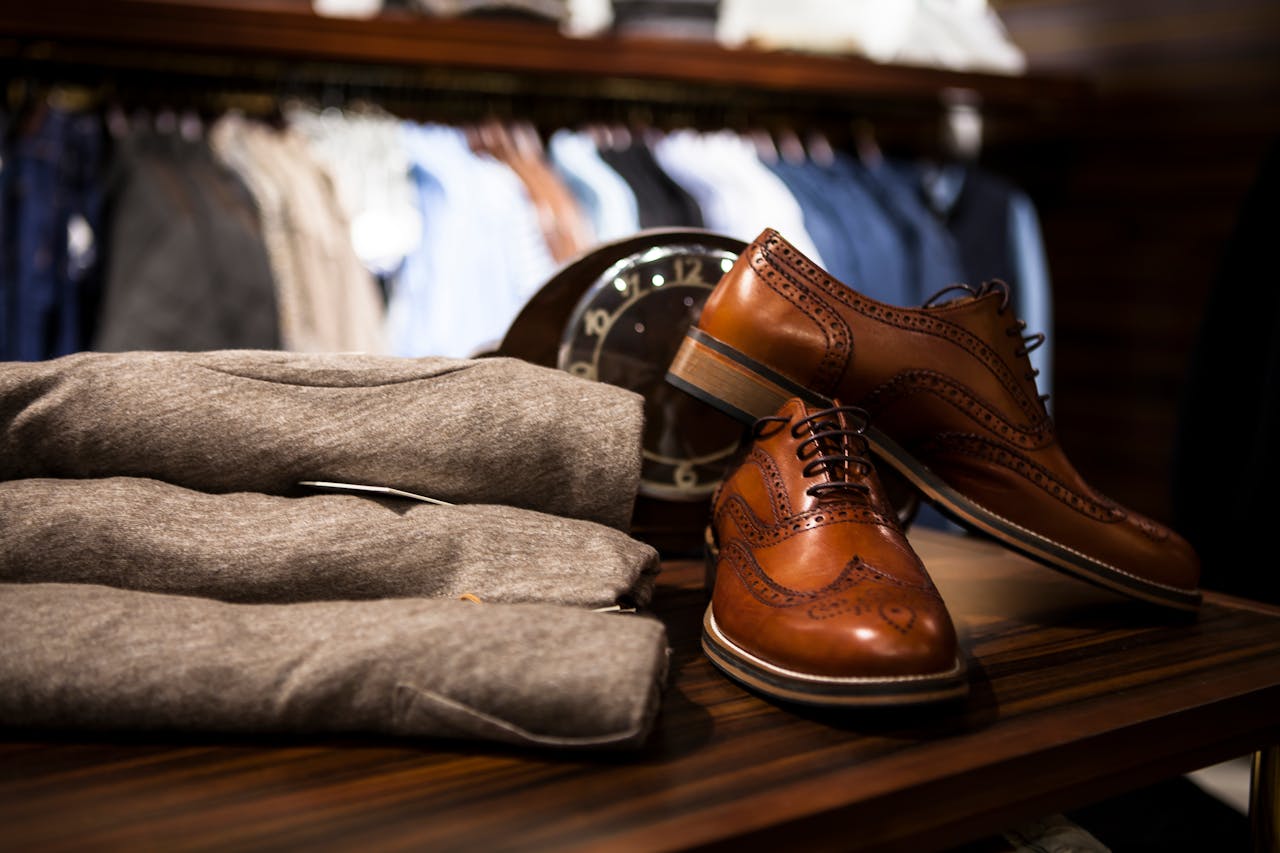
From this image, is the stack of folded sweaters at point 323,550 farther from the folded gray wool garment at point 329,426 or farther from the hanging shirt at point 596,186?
the hanging shirt at point 596,186

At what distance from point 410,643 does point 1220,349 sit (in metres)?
1.07

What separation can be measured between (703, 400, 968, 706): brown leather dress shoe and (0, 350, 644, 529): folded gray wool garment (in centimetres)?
8

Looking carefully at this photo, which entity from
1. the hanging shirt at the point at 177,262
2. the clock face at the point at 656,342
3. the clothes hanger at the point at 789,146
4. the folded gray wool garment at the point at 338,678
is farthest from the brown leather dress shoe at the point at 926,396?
the clothes hanger at the point at 789,146

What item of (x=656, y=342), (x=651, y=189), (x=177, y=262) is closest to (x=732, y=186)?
(x=651, y=189)

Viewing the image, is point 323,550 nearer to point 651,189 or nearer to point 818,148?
point 651,189

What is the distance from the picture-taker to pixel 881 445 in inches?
27.0

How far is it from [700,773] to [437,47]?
51.6 inches

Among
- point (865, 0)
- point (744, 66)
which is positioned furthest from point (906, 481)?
point (865, 0)

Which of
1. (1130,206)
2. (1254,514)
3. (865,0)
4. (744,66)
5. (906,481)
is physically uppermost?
(865,0)

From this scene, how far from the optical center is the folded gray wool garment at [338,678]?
46 centimetres

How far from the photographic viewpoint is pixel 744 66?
1.71m

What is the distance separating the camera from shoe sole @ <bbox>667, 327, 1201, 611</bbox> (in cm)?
68

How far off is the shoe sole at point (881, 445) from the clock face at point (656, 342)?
11cm

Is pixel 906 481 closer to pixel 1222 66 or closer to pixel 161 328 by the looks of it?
pixel 161 328
